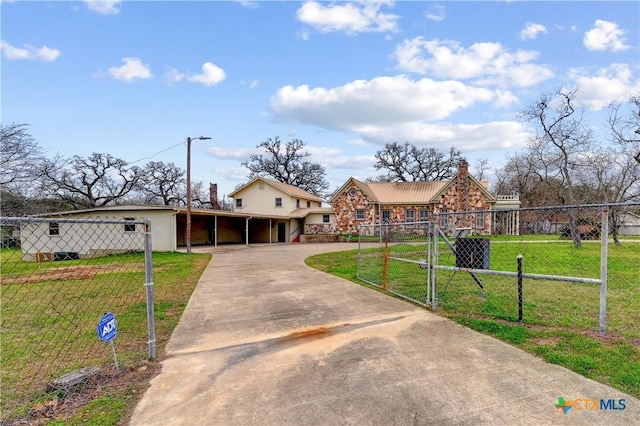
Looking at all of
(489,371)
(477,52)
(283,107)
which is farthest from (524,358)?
(283,107)

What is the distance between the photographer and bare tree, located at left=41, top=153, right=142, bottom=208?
1227 inches

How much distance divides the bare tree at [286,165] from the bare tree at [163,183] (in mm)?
9236

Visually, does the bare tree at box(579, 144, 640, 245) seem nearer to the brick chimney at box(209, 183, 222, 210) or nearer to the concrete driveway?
the concrete driveway

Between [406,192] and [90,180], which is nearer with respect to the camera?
[406,192]

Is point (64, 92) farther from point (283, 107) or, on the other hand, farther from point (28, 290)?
point (283, 107)

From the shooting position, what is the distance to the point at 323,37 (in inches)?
454

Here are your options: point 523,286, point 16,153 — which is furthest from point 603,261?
point 16,153

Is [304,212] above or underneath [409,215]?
above

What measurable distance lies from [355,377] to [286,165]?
43.5m

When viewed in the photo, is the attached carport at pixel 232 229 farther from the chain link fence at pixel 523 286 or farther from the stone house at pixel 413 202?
the chain link fence at pixel 523 286

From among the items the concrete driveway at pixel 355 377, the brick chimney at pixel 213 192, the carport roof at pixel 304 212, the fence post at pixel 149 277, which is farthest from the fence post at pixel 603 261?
the brick chimney at pixel 213 192

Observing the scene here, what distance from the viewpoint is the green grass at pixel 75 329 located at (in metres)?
3.00

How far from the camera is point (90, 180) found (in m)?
34.1

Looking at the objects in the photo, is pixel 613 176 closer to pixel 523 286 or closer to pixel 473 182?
pixel 473 182
